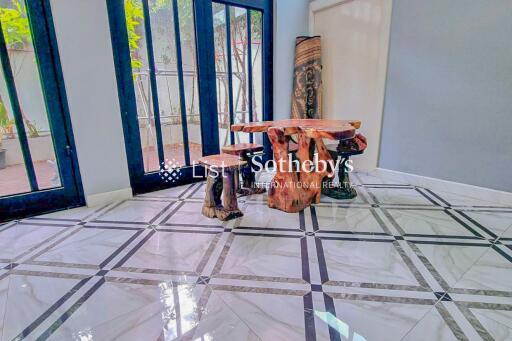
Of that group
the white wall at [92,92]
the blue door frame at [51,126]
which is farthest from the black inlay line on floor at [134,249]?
the blue door frame at [51,126]

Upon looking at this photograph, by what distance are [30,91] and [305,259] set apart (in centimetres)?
230

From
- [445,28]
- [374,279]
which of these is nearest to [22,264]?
[374,279]

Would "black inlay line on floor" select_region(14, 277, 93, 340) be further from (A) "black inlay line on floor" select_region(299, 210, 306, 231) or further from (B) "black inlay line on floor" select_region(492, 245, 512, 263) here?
(B) "black inlay line on floor" select_region(492, 245, 512, 263)

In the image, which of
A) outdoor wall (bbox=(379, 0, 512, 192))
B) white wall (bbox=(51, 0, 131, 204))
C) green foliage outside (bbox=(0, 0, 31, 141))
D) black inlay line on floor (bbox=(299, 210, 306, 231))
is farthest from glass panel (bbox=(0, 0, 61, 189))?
outdoor wall (bbox=(379, 0, 512, 192))

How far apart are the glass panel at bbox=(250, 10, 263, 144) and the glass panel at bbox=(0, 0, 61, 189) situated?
1975 mm

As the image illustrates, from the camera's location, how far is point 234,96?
9.82 feet

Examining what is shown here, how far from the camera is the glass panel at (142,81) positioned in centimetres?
229

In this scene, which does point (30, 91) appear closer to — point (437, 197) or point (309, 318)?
point (309, 318)

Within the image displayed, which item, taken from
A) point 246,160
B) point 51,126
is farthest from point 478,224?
point 51,126

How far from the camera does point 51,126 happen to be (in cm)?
211

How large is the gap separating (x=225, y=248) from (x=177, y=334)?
0.63 meters

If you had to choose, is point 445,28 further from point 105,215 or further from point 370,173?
point 105,215

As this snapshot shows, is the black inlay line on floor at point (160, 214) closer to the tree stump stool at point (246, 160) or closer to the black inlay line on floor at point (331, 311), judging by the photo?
the tree stump stool at point (246, 160)

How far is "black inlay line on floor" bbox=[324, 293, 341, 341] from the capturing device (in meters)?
1.01
